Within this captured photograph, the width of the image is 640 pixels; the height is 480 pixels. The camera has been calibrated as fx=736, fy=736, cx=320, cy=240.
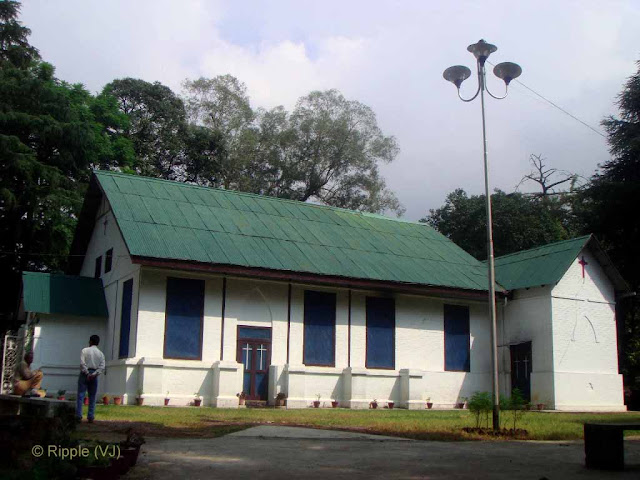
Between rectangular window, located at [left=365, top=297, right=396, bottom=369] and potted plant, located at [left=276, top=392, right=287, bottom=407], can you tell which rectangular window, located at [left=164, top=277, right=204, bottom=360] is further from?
rectangular window, located at [left=365, top=297, right=396, bottom=369]

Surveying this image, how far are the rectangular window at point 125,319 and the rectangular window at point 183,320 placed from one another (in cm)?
128

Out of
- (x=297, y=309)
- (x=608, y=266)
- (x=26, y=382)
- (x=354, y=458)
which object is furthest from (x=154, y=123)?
(x=354, y=458)

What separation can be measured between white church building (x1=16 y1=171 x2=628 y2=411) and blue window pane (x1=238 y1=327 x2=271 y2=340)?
36 mm

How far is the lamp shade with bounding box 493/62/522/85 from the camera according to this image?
45.2 ft

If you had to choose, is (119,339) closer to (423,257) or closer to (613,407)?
(423,257)

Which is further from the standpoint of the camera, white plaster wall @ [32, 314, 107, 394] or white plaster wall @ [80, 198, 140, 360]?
white plaster wall @ [32, 314, 107, 394]

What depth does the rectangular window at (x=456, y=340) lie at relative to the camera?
25.5 meters

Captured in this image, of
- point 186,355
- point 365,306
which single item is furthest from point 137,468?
point 365,306

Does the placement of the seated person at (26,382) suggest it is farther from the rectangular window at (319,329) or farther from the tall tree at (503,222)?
the tall tree at (503,222)

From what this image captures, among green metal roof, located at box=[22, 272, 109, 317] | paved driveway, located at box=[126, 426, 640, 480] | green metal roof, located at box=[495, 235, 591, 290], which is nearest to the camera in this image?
paved driveway, located at box=[126, 426, 640, 480]

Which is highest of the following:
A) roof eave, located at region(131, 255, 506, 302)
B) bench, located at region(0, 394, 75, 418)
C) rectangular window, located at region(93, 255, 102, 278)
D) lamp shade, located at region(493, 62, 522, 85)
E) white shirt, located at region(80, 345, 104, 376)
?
lamp shade, located at region(493, 62, 522, 85)

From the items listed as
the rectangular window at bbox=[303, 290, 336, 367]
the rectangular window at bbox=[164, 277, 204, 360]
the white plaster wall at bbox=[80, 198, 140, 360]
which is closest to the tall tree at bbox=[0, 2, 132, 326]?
the white plaster wall at bbox=[80, 198, 140, 360]

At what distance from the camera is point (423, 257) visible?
27125 mm

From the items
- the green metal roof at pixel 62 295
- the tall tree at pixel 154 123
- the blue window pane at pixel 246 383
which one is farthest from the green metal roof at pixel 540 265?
the tall tree at pixel 154 123
